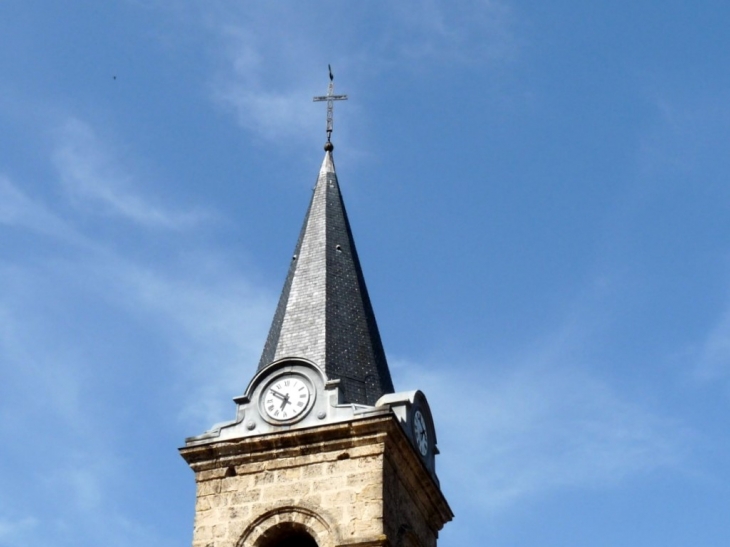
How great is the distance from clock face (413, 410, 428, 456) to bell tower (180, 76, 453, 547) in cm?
2

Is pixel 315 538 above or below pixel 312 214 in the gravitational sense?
below

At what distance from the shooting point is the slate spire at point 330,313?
22125 millimetres

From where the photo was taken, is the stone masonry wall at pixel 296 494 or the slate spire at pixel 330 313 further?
the slate spire at pixel 330 313

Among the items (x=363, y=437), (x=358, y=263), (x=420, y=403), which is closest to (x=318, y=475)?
(x=363, y=437)

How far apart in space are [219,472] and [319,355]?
242 centimetres

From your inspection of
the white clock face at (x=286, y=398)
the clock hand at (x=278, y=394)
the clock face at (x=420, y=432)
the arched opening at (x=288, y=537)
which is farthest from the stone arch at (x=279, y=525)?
the clock face at (x=420, y=432)

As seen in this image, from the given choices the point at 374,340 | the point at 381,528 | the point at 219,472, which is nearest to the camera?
the point at 381,528

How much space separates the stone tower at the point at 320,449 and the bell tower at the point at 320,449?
0.02 metres

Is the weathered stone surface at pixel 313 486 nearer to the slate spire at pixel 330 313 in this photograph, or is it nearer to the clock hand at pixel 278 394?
the clock hand at pixel 278 394

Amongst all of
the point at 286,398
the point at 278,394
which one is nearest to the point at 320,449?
the point at 286,398

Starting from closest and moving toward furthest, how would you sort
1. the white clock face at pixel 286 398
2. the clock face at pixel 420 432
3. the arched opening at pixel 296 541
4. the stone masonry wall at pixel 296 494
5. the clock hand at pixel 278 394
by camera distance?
1. the stone masonry wall at pixel 296 494
2. the arched opening at pixel 296 541
3. the white clock face at pixel 286 398
4. the clock hand at pixel 278 394
5. the clock face at pixel 420 432

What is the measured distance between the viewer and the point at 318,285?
915 inches

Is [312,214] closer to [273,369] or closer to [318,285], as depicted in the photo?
[318,285]

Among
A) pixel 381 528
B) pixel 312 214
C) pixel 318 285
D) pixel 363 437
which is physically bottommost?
pixel 381 528
